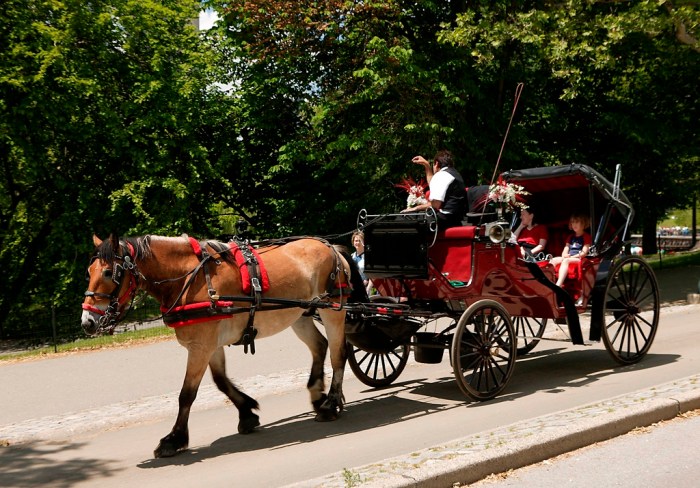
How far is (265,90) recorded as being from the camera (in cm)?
2006

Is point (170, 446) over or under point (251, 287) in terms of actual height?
under

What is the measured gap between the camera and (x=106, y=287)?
6160 mm

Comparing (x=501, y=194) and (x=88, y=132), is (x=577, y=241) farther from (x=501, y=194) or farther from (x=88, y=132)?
(x=88, y=132)

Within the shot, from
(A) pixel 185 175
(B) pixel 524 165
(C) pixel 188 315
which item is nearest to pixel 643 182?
(B) pixel 524 165

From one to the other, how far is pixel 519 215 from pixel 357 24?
8153mm

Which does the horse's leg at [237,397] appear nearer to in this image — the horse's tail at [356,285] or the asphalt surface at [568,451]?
the horse's tail at [356,285]

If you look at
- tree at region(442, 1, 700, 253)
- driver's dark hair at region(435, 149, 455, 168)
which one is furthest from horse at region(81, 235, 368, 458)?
tree at region(442, 1, 700, 253)

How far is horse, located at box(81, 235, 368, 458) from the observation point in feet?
20.4

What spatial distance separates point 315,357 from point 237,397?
3.47 feet

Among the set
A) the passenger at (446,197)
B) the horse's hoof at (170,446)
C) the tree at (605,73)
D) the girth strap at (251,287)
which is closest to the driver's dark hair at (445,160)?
the passenger at (446,197)

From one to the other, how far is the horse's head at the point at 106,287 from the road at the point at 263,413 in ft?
4.25

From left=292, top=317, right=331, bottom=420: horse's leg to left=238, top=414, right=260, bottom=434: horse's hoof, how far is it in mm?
697

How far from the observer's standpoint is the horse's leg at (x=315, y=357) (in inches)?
299

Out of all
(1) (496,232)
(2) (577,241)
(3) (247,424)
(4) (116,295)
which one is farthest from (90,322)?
(2) (577,241)
